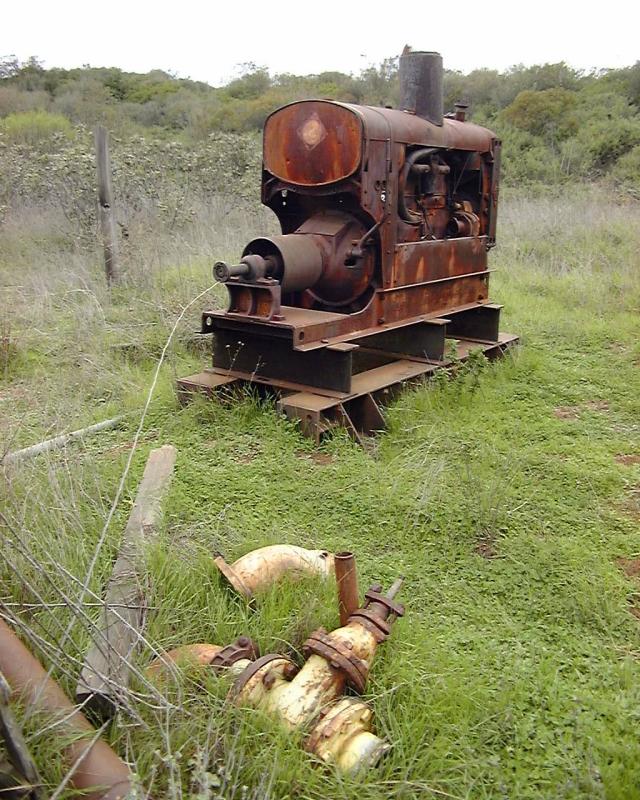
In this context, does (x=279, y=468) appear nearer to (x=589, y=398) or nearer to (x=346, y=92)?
(x=589, y=398)

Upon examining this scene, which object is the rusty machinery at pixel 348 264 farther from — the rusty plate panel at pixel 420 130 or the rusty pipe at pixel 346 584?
the rusty pipe at pixel 346 584

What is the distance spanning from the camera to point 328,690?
257 cm

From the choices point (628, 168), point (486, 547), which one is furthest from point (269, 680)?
point (628, 168)

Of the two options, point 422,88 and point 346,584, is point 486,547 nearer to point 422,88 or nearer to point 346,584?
point 346,584

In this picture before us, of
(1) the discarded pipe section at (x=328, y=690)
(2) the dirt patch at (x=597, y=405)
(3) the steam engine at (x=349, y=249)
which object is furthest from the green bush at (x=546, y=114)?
(1) the discarded pipe section at (x=328, y=690)

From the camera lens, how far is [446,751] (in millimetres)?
2494

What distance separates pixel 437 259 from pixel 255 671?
15.5 feet

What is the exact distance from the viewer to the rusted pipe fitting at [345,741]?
7.73ft

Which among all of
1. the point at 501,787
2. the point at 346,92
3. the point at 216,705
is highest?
the point at 346,92

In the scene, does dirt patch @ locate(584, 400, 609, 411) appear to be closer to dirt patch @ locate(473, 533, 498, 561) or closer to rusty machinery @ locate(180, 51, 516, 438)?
rusty machinery @ locate(180, 51, 516, 438)

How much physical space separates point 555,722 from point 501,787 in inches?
15.2

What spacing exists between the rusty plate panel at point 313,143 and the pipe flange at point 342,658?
12.5 ft

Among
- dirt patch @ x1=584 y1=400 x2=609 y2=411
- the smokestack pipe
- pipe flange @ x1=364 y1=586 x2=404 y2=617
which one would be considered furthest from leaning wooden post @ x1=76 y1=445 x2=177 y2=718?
the smokestack pipe

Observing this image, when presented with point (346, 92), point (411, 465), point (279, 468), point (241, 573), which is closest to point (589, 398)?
point (411, 465)
